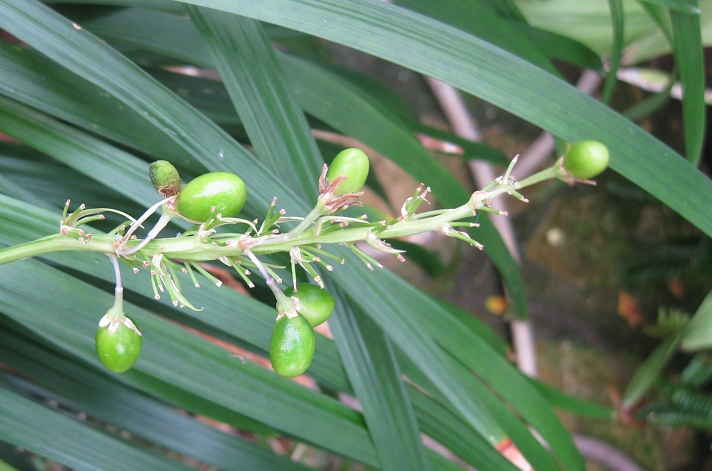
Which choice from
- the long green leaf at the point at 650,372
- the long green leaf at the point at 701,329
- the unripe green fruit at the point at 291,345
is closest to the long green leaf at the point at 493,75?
the unripe green fruit at the point at 291,345

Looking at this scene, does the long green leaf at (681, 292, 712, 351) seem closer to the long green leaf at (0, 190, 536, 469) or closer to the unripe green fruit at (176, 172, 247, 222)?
the long green leaf at (0, 190, 536, 469)

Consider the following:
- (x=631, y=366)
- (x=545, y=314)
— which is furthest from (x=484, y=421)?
(x=631, y=366)

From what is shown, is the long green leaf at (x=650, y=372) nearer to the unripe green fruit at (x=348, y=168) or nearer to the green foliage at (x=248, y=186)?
the green foliage at (x=248, y=186)

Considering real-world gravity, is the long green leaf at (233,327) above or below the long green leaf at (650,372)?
below

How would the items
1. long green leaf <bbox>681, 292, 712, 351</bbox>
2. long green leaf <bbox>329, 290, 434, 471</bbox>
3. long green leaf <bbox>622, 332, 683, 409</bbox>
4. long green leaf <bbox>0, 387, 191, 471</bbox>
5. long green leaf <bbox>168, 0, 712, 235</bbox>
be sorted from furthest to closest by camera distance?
long green leaf <bbox>622, 332, 683, 409</bbox> → long green leaf <bbox>681, 292, 712, 351</bbox> → long green leaf <bbox>329, 290, 434, 471</bbox> → long green leaf <bbox>0, 387, 191, 471</bbox> → long green leaf <bbox>168, 0, 712, 235</bbox>

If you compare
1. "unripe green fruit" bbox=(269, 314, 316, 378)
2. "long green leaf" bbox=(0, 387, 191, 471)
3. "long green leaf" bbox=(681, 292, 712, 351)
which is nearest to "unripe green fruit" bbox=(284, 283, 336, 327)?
"unripe green fruit" bbox=(269, 314, 316, 378)

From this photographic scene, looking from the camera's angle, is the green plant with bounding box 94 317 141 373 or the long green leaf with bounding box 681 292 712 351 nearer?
the green plant with bounding box 94 317 141 373

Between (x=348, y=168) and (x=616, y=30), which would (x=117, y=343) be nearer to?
(x=348, y=168)
